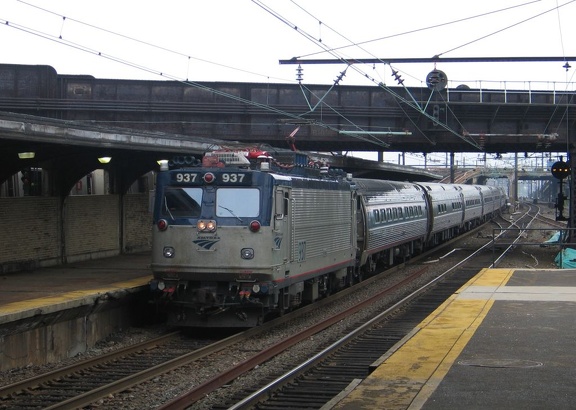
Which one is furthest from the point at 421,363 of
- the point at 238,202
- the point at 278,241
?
the point at 238,202

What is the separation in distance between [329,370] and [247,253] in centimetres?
308

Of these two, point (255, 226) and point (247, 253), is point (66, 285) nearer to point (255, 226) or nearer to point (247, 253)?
point (247, 253)

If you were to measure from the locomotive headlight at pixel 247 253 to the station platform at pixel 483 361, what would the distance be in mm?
3099

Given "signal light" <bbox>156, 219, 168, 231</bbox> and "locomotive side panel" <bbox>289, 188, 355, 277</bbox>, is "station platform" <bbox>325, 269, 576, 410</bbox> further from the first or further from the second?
"signal light" <bbox>156, 219, 168, 231</bbox>

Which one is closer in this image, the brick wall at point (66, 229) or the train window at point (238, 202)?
the train window at point (238, 202)

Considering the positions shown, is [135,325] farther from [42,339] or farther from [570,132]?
[570,132]

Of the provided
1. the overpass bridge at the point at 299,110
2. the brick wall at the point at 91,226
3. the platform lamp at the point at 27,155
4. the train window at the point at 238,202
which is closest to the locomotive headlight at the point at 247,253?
the train window at the point at 238,202

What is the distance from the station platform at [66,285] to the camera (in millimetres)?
12031

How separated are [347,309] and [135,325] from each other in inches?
177

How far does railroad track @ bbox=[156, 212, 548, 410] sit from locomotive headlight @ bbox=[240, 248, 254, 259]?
164cm

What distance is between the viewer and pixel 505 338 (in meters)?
11.2

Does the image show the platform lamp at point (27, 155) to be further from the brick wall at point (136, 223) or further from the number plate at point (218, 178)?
the brick wall at point (136, 223)

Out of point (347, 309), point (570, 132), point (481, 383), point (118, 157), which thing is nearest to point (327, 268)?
point (347, 309)

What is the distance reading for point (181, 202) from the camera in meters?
14.2
